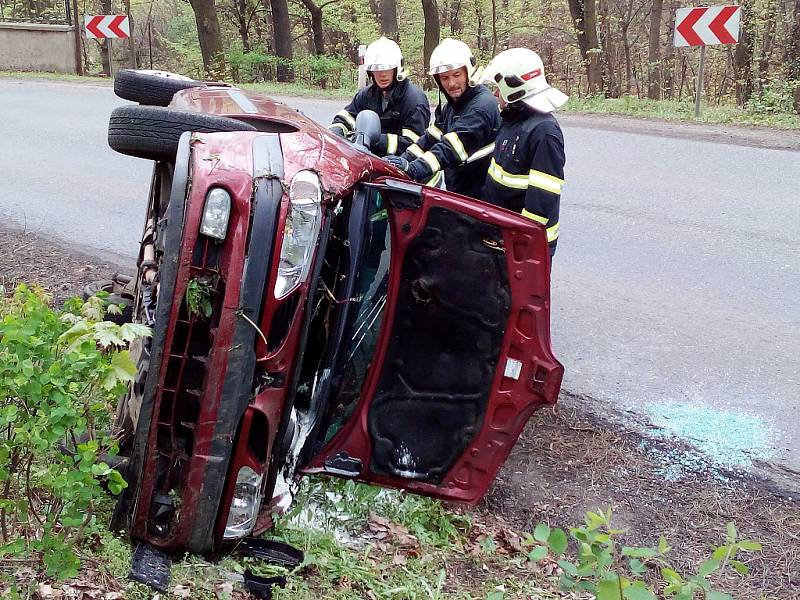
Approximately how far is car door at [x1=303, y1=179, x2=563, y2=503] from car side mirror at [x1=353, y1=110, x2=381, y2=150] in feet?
1.97

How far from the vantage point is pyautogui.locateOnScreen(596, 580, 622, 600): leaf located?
80.7 inches

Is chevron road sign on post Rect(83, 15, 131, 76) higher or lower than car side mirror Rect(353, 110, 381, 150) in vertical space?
higher

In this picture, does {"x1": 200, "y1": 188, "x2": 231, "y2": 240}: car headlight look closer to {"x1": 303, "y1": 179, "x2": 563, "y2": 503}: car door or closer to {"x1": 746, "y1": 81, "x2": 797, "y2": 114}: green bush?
{"x1": 303, "y1": 179, "x2": 563, "y2": 503}: car door

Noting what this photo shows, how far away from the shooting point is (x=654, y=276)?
6035mm

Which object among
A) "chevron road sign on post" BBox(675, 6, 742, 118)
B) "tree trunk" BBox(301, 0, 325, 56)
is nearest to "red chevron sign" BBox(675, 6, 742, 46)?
"chevron road sign on post" BBox(675, 6, 742, 118)

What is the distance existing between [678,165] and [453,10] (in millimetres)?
18877

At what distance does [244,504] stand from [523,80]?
95.4 inches

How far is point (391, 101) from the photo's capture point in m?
5.41

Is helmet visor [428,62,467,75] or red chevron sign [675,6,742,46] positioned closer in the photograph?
helmet visor [428,62,467,75]

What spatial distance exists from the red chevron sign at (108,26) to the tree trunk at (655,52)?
13.4m

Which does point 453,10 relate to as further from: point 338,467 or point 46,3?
point 338,467

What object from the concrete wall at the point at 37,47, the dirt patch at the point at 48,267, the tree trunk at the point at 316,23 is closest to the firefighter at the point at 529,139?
the dirt patch at the point at 48,267

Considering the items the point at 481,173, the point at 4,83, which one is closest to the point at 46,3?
the point at 4,83

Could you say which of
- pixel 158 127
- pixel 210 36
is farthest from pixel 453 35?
pixel 158 127
